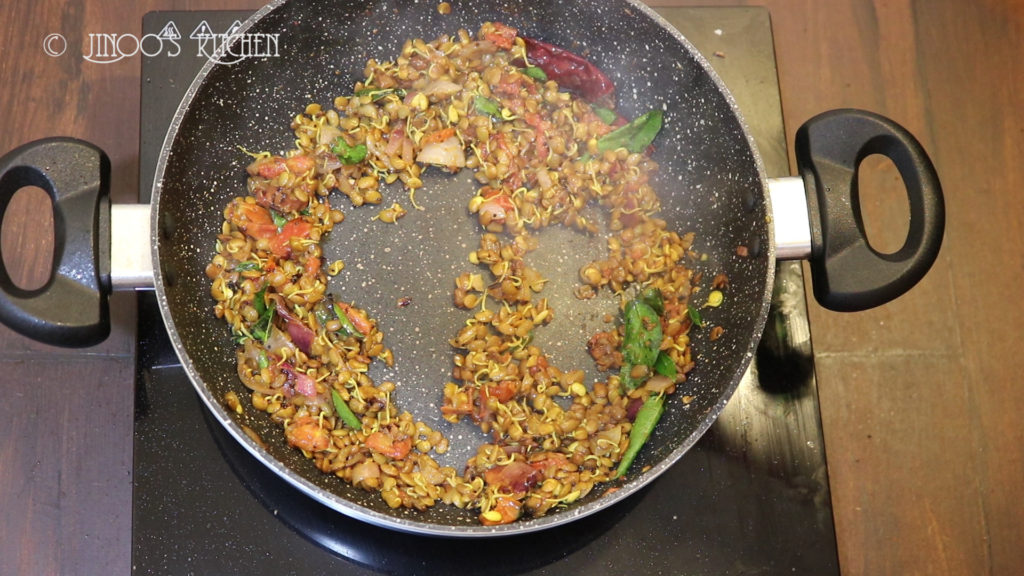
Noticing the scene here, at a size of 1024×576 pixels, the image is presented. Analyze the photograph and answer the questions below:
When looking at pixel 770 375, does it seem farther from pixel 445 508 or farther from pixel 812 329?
pixel 445 508

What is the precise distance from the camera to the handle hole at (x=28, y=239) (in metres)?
1.36

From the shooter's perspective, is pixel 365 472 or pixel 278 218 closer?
pixel 365 472

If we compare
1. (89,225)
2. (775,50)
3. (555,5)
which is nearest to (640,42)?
(555,5)

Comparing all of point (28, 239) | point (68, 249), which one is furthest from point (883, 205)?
point (28, 239)

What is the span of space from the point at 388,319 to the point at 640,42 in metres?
0.53

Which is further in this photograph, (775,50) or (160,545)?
(775,50)

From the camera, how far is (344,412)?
1183 mm

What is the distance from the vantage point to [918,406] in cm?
139

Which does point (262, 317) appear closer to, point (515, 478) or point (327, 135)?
point (327, 135)

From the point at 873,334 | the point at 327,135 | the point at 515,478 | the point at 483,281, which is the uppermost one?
the point at 327,135

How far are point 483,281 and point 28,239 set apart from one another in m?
0.71

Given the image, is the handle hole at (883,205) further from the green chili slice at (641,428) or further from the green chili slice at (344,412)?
the green chili slice at (344,412)

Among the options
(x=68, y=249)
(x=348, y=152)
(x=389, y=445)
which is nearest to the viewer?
(x=68, y=249)

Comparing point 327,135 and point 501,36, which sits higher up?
point 501,36
